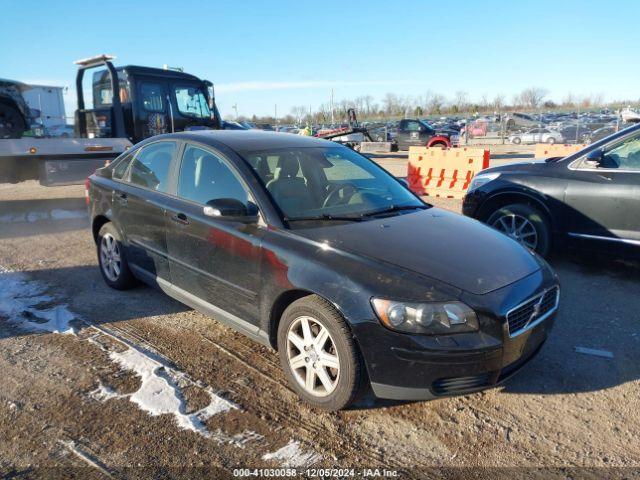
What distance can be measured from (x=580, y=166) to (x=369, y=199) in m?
3.03

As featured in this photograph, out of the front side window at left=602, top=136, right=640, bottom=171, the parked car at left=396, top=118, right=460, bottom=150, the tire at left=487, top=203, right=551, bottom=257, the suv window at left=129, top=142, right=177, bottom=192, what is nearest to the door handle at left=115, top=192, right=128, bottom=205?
the suv window at left=129, top=142, right=177, bottom=192

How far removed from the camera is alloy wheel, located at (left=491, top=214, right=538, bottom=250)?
584cm

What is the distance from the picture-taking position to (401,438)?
280 centimetres

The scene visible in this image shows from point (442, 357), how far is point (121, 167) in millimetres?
3761

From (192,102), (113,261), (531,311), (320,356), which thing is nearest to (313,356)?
(320,356)

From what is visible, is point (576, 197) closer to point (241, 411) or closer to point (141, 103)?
point (241, 411)

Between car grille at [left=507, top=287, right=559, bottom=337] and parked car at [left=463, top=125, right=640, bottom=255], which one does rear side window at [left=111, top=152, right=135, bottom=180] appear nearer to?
car grille at [left=507, top=287, right=559, bottom=337]

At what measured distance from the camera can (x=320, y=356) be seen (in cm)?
297

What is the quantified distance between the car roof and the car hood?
41.1 inches

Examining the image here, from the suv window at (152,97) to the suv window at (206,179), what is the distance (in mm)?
6843

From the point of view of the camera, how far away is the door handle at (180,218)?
3.88 metres

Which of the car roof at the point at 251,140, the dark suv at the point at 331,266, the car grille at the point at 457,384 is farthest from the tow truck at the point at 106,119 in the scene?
the car grille at the point at 457,384

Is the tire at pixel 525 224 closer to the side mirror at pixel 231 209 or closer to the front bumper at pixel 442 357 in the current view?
the front bumper at pixel 442 357

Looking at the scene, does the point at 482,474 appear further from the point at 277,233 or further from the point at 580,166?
the point at 580,166
